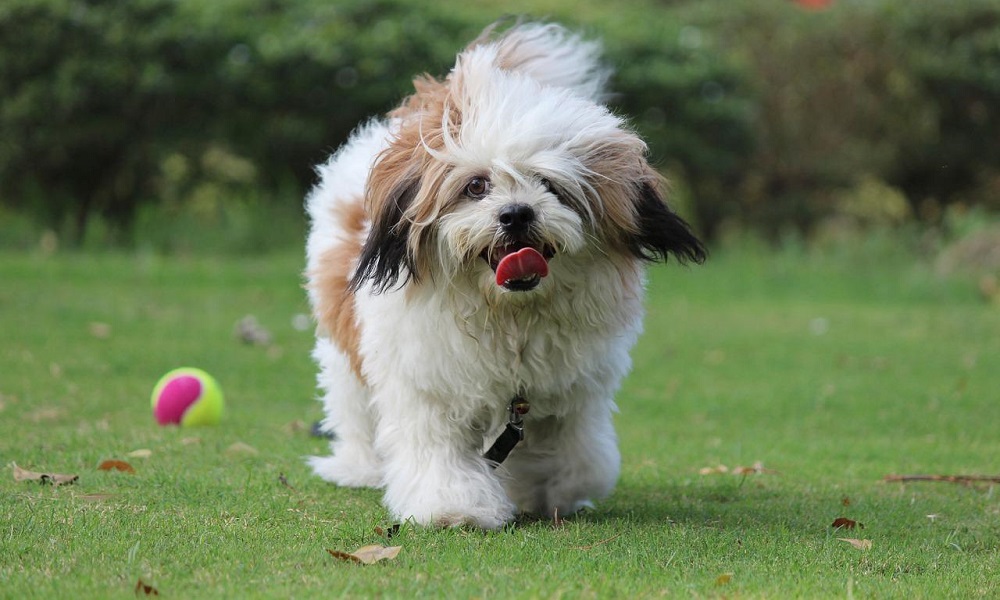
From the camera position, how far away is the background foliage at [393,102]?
12844 millimetres

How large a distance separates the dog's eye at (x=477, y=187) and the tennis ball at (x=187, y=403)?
2.95 meters

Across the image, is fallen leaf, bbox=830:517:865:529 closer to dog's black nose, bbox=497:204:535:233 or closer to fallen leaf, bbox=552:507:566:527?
fallen leaf, bbox=552:507:566:527

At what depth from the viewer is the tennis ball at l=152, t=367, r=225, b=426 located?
6602 millimetres

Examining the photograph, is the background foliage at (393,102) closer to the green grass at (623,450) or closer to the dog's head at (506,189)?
the green grass at (623,450)

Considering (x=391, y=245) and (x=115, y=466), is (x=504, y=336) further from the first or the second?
(x=115, y=466)

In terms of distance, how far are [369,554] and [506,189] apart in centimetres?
123

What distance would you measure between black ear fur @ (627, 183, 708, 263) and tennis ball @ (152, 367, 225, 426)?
300 cm

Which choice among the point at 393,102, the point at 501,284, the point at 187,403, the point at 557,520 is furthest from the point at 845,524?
the point at 393,102

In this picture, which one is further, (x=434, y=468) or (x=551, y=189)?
(x=434, y=468)

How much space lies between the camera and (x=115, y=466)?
5.23 m

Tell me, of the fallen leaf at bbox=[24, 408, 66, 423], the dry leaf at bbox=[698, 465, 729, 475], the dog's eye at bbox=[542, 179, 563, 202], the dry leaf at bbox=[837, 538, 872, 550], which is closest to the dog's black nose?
the dog's eye at bbox=[542, 179, 563, 202]

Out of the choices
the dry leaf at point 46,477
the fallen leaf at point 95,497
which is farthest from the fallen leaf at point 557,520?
the dry leaf at point 46,477

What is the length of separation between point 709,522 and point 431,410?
1.09 metres

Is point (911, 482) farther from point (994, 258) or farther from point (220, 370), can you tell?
point (994, 258)
